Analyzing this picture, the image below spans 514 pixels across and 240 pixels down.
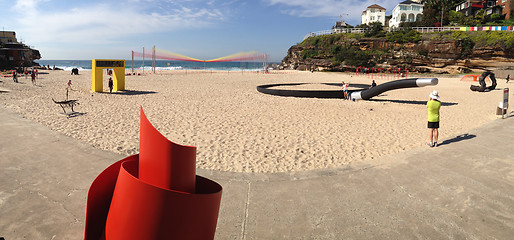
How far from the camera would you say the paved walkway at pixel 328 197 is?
3678 millimetres

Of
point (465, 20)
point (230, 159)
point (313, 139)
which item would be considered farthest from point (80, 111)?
point (465, 20)

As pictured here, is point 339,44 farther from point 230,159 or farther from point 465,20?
point 230,159

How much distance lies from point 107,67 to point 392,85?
1734 cm

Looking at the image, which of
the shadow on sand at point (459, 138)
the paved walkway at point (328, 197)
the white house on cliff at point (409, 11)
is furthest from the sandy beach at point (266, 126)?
the white house on cliff at point (409, 11)

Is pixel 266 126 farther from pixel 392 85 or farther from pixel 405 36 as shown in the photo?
pixel 405 36

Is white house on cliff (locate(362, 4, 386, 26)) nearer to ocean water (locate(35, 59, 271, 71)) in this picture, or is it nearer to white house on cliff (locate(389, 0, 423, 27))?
white house on cliff (locate(389, 0, 423, 27))

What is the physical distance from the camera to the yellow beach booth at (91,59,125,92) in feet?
60.8

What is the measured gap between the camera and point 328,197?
4594mm

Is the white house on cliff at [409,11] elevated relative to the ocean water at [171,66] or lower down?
elevated

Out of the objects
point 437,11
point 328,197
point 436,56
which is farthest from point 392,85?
point 437,11

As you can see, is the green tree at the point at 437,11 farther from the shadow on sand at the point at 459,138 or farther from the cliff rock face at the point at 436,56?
the shadow on sand at the point at 459,138

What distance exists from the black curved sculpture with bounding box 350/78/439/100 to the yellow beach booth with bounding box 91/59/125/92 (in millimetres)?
15042

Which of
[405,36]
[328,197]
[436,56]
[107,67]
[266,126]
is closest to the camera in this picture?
[328,197]

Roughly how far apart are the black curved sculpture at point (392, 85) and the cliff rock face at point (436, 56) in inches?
1437
